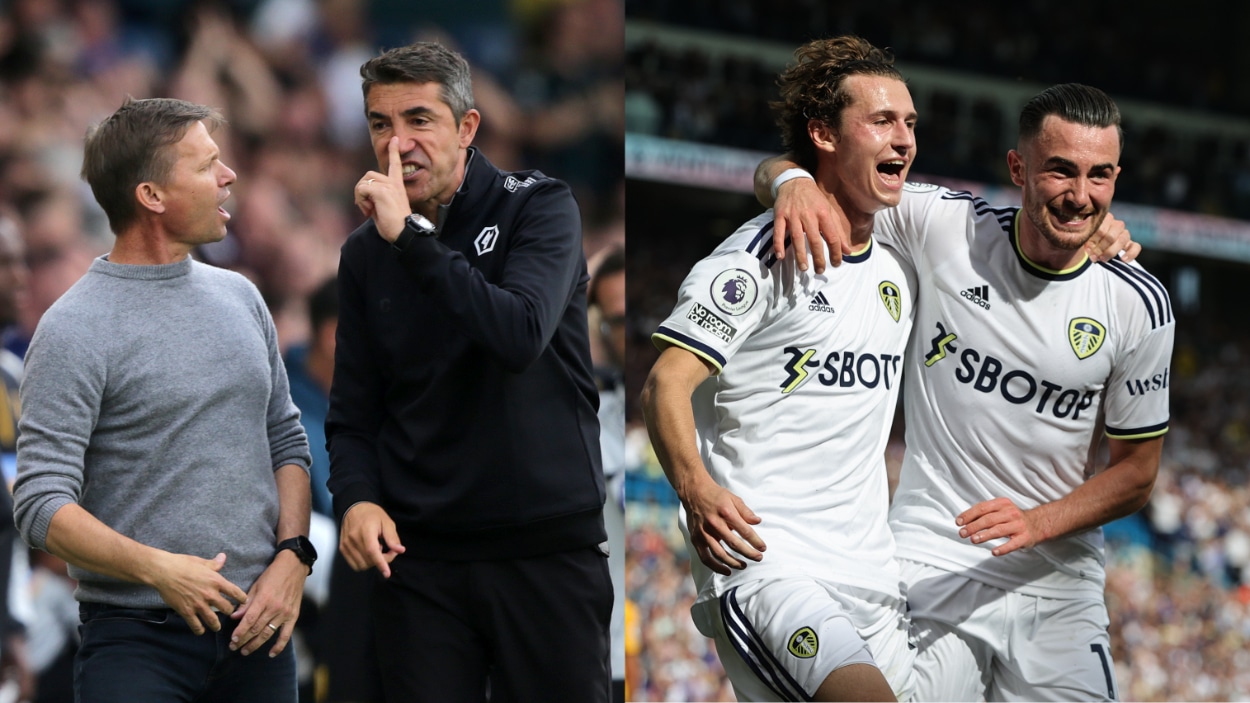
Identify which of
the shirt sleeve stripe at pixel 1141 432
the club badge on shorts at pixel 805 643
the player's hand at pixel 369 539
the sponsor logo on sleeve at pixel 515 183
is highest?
the sponsor logo on sleeve at pixel 515 183

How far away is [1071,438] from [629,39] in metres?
17.1

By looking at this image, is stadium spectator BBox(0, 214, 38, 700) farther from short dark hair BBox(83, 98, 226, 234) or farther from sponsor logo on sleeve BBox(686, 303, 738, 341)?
sponsor logo on sleeve BBox(686, 303, 738, 341)

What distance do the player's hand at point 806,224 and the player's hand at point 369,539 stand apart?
1.13 meters

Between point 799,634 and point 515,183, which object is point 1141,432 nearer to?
point 799,634

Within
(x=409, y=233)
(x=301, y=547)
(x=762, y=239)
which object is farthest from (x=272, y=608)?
(x=762, y=239)

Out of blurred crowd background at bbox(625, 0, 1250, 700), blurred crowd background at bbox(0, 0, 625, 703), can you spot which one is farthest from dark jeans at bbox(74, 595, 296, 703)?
blurred crowd background at bbox(625, 0, 1250, 700)

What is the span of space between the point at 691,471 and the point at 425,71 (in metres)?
1.10

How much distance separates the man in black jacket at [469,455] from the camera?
2.94 meters

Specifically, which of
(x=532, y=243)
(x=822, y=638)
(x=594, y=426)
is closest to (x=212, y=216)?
(x=532, y=243)

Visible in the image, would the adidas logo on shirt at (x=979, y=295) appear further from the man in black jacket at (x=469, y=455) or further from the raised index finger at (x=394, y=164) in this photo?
the raised index finger at (x=394, y=164)

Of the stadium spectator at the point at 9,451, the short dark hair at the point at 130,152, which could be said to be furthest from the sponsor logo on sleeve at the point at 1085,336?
the stadium spectator at the point at 9,451

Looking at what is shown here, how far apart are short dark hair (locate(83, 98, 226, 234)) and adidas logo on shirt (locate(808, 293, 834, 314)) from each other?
1.52 metres

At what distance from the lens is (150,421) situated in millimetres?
2840

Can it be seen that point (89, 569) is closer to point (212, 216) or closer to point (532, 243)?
point (212, 216)
